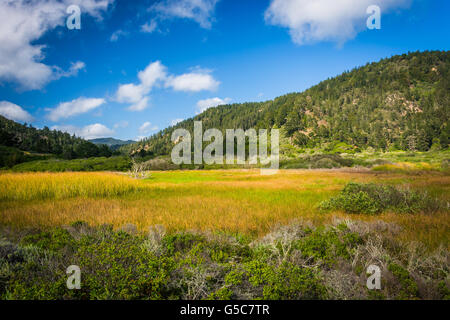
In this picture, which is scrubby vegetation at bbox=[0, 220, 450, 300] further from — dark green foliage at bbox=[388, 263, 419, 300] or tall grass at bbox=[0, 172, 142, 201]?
tall grass at bbox=[0, 172, 142, 201]

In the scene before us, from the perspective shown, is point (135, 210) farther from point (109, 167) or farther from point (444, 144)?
point (444, 144)

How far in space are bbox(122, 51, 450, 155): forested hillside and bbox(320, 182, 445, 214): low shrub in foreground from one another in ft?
355

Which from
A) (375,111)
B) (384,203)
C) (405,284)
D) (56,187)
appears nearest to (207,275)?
(405,284)

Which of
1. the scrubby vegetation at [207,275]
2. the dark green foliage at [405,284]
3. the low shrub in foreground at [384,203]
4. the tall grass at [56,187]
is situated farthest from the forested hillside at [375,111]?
the dark green foliage at [405,284]

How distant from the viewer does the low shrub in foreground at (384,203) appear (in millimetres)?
7659

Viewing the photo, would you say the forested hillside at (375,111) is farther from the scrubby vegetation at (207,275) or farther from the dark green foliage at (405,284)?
the dark green foliage at (405,284)

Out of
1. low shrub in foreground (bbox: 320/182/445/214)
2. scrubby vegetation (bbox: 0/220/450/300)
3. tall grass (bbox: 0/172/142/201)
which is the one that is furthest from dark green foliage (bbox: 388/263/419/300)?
tall grass (bbox: 0/172/142/201)

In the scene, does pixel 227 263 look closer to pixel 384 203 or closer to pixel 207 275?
pixel 207 275

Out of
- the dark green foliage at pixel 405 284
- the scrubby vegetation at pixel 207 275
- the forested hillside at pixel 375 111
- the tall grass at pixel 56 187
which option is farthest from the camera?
the forested hillside at pixel 375 111

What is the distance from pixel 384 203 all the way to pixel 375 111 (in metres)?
158

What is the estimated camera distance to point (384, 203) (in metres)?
8.24

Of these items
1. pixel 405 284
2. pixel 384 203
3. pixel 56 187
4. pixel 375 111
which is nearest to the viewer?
pixel 405 284

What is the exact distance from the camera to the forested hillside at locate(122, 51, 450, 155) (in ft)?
336

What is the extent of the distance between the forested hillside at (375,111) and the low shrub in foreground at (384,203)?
355ft
